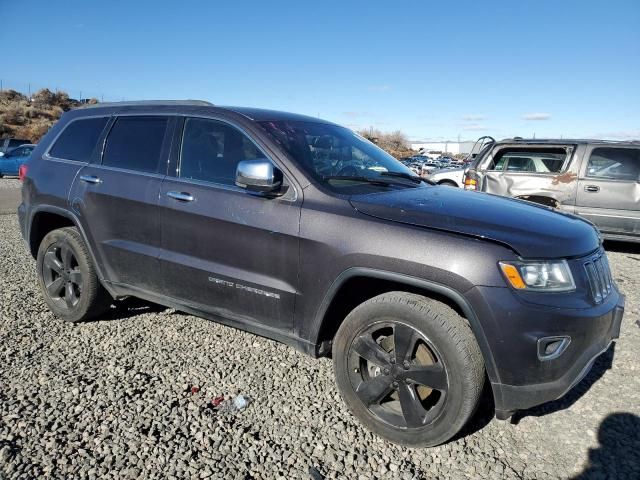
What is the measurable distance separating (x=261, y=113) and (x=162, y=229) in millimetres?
1096

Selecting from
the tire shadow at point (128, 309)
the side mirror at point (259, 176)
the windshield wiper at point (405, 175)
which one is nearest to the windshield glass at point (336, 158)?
the windshield wiper at point (405, 175)

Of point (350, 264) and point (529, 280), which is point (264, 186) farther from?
point (529, 280)

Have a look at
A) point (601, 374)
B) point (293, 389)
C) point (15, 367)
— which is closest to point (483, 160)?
point (601, 374)

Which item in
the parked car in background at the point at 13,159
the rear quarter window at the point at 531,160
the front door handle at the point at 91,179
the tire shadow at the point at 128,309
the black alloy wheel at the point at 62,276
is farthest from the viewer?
the parked car in background at the point at 13,159

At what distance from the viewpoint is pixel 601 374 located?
3.44 m

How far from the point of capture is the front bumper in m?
2.18

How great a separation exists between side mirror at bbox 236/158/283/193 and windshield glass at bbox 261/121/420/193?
0.22 metres

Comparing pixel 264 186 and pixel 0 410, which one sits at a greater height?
pixel 264 186

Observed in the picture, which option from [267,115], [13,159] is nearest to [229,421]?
[267,115]

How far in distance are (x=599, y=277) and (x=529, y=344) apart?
73 cm

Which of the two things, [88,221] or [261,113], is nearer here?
[261,113]

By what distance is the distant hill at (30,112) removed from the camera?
37094mm

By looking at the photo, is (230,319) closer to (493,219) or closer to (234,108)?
(234,108)

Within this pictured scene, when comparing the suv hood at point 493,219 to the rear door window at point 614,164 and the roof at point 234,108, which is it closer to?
the roof at point 234,108
